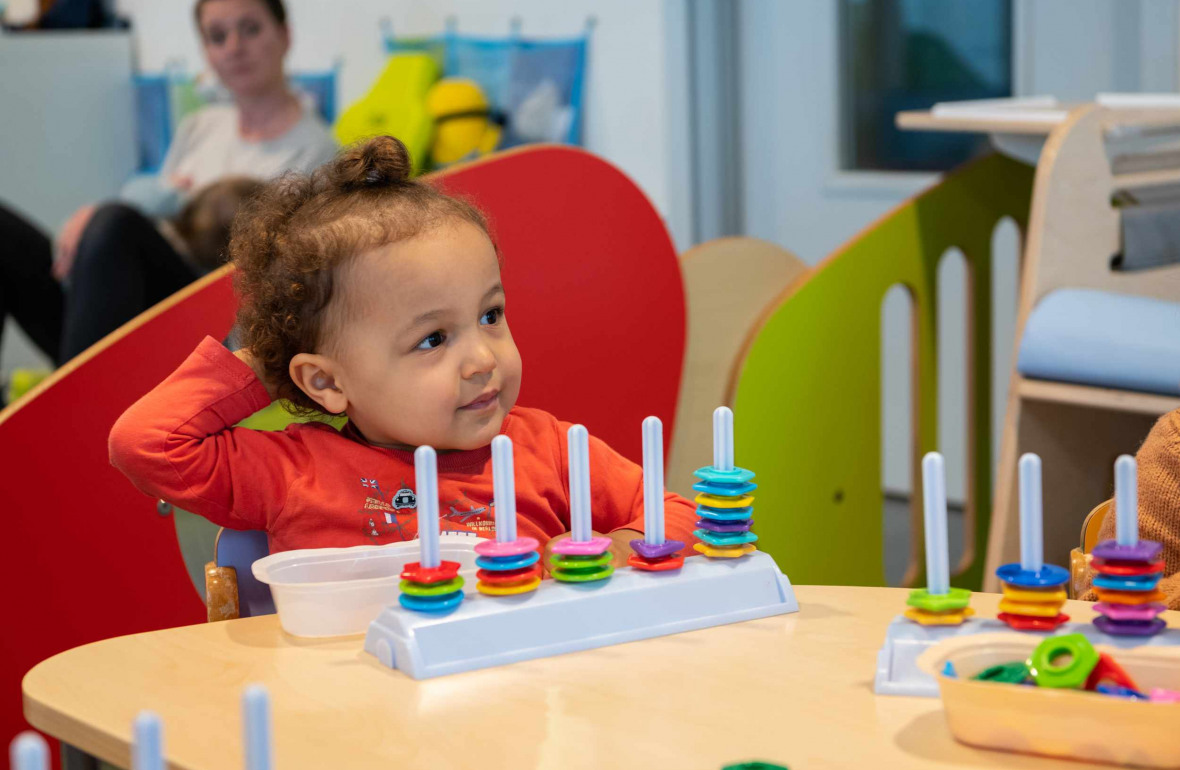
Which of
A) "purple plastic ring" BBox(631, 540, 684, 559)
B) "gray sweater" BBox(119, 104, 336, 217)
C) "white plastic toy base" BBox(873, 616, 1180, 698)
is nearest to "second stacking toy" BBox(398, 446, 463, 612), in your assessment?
"purple plastic ring" BBox(631, 540, 684, 559)

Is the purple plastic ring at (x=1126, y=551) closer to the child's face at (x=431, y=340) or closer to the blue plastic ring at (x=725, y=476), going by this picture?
the blue plastic ring at (x=725, y=476)

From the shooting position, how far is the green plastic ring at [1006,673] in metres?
0.66

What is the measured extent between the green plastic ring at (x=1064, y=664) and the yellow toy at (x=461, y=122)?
2650 millimetres

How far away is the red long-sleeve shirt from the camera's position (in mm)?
1030

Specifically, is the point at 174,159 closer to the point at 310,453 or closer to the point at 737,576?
the point at 310,453

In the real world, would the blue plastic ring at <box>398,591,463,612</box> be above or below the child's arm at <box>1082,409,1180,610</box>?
above

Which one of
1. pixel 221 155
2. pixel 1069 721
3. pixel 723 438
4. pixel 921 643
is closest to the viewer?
pixel 1069 721

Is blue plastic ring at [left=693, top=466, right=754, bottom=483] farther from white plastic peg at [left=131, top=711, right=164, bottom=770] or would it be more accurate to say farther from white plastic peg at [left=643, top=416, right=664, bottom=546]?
white plastic peg at [left=131, top=711, right=164, bottom=770]

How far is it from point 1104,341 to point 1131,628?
94 centimetres

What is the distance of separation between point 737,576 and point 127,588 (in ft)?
2.42

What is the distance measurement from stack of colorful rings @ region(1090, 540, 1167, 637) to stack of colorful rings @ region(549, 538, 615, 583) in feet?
0.90

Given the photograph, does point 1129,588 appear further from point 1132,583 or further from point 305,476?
point 305,476

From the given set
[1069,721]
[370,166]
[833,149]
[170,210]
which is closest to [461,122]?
[170,210]

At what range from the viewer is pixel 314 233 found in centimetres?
107
